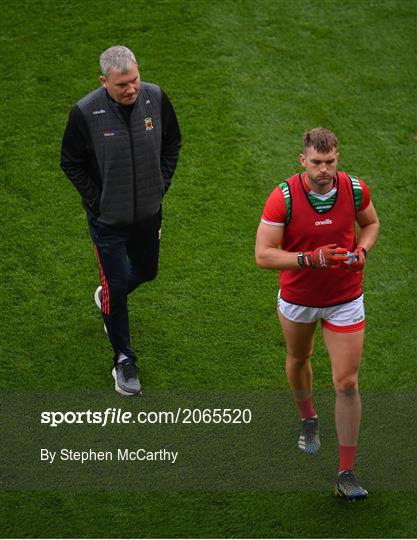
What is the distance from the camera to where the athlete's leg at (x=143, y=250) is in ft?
21.1

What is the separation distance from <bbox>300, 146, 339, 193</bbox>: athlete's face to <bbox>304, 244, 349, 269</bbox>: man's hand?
359mm

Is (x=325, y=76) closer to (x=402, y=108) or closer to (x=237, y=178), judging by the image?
(x=402, y=108)

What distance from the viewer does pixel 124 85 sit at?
5844mm

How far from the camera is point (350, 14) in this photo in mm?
10289

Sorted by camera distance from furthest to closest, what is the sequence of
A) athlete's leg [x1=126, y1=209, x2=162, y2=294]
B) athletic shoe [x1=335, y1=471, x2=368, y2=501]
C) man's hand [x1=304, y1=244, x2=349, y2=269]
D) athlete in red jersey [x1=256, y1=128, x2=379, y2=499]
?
athlete's leg [x1=126, y1=209, x2=162, y2=294] < athletic shoe [x1=335, y1=471, x2=368, y2=501] < athlete in red jersey [x1=256, y1=128, x2=379, y2=499] < man's hand [x1=304, y1=244, x2=349, y2=269]

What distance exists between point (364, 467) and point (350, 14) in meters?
5.72

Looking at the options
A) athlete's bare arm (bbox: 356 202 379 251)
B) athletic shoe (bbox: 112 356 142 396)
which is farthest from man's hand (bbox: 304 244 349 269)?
athletic shoe (bbox: 112 356 142 396)

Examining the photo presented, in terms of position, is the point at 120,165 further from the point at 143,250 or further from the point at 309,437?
the point at 309,437

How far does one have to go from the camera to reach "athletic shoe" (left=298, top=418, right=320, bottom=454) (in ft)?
20.8

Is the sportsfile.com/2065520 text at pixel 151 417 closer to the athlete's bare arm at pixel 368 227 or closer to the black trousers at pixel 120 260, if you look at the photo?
the black trousers at pixel 120 260

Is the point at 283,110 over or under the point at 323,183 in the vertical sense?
under

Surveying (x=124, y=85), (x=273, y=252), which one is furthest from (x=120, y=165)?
(x=273, y=252)

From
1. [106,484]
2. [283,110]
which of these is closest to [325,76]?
[283,110]

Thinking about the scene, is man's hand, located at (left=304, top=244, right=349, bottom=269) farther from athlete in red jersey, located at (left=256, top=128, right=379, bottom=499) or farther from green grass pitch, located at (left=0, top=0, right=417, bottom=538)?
green grass pitch, located at (left=0, top=0, right=417, bottom=538)
